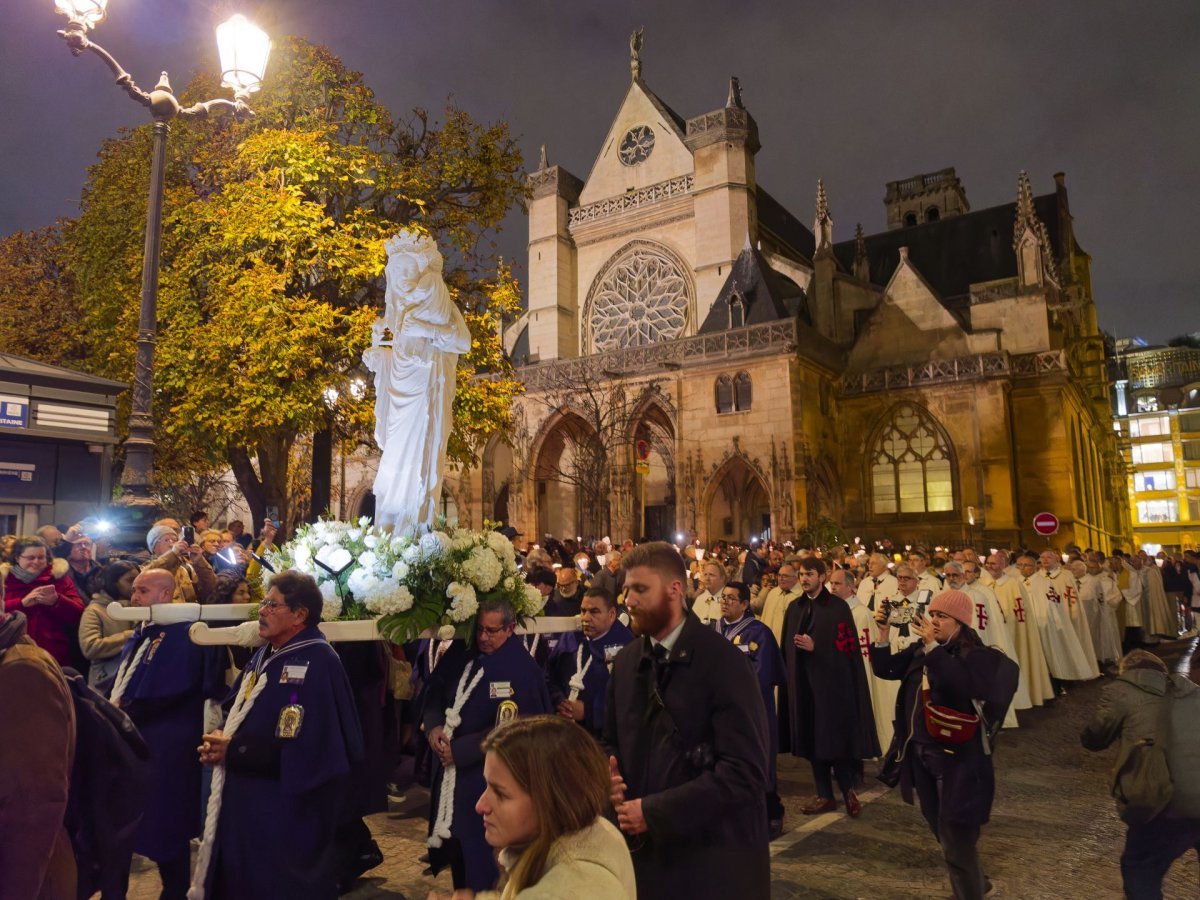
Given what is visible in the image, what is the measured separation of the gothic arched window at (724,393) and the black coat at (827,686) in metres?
19.9

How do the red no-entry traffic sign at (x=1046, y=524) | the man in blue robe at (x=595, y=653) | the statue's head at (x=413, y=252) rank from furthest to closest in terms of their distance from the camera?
1. the red no-entry traffic sign at (x=1046, y=524)
2. the statue's head at (x=413, y=252)
3. the man in blue robe at (x=595, y=653)

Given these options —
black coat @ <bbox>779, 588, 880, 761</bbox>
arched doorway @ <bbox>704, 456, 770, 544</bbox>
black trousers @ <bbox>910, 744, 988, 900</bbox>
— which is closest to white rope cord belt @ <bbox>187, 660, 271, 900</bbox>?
black trousers @ <bbox>910, 744, 988, 900</bbox>

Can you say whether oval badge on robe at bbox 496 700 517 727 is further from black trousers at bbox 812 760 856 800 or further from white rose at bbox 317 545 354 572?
black trousers at bbox 812 760 856 800

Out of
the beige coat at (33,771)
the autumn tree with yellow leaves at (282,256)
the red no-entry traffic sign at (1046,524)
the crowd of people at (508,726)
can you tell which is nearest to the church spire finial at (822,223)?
the red no-entry traffic sign at (1046,524)

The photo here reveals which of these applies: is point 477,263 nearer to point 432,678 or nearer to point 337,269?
point 337,269

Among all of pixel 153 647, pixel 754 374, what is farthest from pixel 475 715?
pixel 754 374

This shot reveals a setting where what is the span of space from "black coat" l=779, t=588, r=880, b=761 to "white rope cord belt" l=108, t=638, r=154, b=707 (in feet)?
15.0

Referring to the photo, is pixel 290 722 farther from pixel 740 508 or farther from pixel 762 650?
pixel 740 508

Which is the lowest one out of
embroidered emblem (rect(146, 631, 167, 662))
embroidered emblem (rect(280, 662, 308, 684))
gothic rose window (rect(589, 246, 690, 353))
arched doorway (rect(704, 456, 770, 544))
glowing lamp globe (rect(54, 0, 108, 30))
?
embroidered emblem (rect(280, 662, 308, 684))

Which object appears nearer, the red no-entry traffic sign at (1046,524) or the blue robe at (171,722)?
the blue robe at (171,722)

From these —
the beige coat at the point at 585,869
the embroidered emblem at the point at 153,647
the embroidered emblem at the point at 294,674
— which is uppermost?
the embroidered emblem at the point at 153,647

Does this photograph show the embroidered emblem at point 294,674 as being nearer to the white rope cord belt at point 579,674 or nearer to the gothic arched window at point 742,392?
the white rope cord belt at point 579,674

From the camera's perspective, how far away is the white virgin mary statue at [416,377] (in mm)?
5742

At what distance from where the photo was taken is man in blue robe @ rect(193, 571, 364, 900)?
3357 mm
